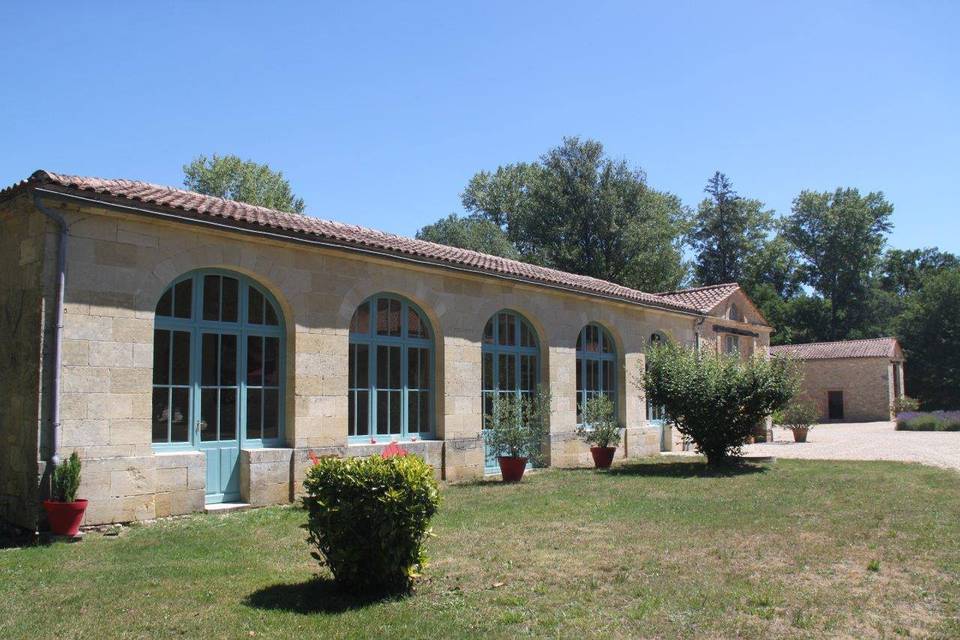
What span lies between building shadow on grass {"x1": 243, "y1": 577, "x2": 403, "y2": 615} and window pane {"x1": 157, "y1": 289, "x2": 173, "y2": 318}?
4.72 meters

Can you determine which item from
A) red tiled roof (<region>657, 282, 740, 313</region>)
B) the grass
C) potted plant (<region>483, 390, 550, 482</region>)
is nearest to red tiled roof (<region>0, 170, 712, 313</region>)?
potted plant (<region>483, 390, 550, 482</region>)

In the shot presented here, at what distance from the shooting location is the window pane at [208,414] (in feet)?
32.7

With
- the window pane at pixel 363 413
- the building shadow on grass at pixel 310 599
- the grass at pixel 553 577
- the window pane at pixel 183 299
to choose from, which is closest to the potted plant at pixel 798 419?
the grass at pixel 553 577

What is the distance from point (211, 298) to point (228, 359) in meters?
0.84

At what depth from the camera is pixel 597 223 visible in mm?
38531

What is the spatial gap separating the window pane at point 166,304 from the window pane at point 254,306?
114cm

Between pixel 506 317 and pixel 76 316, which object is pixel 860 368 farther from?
pixel 76 316

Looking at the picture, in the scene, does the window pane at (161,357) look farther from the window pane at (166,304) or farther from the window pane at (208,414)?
the window pane at (208,414)

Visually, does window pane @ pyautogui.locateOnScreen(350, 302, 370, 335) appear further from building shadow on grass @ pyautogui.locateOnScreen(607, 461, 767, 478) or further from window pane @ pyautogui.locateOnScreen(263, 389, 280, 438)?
building shadow on grass @ pyautogui.locateOnScreen(607, 461, 767, 478)

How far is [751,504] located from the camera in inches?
407

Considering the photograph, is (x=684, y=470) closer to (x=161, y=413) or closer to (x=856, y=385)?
(x=161, y=413)

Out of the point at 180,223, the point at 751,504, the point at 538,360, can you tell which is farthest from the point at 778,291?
the point at 180,223

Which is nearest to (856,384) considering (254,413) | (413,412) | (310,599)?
(413,412)

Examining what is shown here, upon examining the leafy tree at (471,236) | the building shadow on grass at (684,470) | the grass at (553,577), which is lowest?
the building shadow on grass at (684,470)
